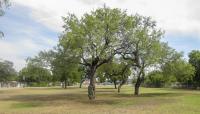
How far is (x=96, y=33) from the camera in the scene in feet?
134

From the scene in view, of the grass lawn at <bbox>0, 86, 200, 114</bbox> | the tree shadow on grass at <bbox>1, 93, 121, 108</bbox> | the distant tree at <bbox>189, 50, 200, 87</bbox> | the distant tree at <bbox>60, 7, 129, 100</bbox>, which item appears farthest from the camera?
the distant tree at <bbox>189, 50, 200, 87</bbox>

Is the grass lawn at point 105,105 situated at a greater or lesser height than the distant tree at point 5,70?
lesser

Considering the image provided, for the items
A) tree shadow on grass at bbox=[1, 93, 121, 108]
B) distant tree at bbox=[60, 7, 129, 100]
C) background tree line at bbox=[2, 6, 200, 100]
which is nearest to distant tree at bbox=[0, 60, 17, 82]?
background tree line at bbox=[2, 6, 200, 100]

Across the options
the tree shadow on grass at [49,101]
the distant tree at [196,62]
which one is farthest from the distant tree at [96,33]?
the distant tree at [196,62]

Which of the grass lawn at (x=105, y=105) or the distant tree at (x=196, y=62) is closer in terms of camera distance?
the grass lawn at (x=105, y=105)

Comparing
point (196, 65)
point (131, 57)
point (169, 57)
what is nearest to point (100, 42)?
point (131, 57)

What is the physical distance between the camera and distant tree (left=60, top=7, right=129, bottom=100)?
40906 millimetres

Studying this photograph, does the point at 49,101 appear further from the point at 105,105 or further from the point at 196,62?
the point at 196,62

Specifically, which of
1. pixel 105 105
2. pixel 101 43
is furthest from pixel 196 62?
pixel 105 105

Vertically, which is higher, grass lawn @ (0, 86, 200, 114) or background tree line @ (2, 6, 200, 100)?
background tree line @ (2, 6, 200, 100)

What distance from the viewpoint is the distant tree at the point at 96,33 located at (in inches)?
1610

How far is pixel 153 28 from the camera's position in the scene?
52.1m

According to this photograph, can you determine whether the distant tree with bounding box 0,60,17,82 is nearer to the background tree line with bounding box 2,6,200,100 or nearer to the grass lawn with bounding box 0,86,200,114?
the background tree line with bounding box 2,6,200,100

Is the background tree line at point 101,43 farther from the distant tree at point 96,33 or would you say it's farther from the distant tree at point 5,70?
the distant tree at point 5,70
